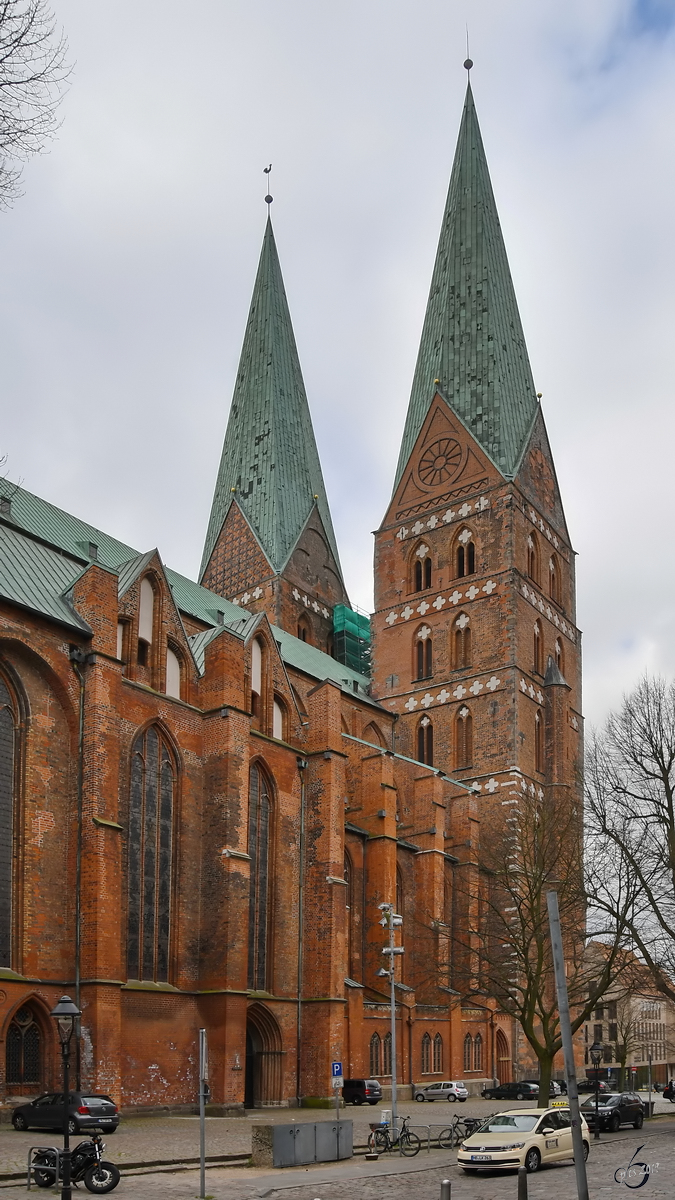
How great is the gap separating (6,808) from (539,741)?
113ft

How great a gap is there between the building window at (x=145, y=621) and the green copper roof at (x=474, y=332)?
94.8ft

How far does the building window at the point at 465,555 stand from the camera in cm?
6069

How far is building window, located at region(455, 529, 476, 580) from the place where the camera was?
6069cm

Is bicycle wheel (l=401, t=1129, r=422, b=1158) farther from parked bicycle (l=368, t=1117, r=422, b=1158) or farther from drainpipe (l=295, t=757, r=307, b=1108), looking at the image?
drainpipe (l=295, t=757, r=307, b=1108)

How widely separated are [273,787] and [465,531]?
25133 mm

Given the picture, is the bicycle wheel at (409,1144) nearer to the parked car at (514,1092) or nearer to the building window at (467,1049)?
the parked car at (514,1092)

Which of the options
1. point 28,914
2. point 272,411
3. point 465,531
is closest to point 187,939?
point 28,914

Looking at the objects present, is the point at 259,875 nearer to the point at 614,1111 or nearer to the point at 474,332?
the point at 614,1111

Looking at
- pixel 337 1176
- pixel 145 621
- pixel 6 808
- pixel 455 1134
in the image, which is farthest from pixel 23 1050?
pixel 145 621

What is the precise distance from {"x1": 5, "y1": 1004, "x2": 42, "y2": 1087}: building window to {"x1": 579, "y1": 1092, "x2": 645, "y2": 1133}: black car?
13.3 m

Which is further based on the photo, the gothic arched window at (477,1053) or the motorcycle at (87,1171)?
the gothic arched window at (477,1053)

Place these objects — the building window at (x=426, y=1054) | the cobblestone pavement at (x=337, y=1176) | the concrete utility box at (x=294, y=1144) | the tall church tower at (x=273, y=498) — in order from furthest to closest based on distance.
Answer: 1. the tall church tower at (x=273, y=498)
2. the building window at (x=426, y=1054)
3. the concrete utility box at (x=294, y=1144)
4. the cobblestone pavement at (x=337, y=1176)

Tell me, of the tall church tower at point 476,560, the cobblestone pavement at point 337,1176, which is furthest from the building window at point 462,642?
the cobblestone pavement at point 337,1176

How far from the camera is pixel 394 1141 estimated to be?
83.9ft
